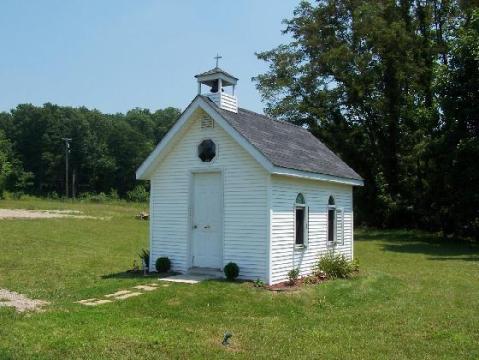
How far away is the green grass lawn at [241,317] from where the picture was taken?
843 centimetres

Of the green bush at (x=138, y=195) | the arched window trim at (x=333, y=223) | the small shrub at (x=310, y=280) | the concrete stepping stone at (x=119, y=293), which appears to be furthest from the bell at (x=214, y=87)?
the green bush at (x=138, y=195)

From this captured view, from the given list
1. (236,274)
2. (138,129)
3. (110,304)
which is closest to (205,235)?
(236,274)

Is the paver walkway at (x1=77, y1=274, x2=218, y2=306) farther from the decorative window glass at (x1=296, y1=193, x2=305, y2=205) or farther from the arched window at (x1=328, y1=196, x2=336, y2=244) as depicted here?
the arched window at (x1=328, y1=196, x2=336, y2=244)

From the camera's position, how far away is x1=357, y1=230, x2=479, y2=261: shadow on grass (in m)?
24.7

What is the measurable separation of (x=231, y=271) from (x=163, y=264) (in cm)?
244

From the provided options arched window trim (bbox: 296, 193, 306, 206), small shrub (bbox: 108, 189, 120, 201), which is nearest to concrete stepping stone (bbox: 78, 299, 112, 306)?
arched window trim (bbox: 296, 193, 306, 206)

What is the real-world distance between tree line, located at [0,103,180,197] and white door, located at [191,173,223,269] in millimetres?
77286

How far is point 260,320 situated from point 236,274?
12.5 ft

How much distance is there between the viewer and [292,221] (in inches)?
598

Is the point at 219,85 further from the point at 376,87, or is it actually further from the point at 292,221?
the point at 376,87

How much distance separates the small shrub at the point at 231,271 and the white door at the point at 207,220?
2.48ft

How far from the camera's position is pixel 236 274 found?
47.2 feet

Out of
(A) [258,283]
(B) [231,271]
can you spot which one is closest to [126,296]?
(B) [231,271]

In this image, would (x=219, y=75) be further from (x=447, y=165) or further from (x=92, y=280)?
(x=447, y=165)
